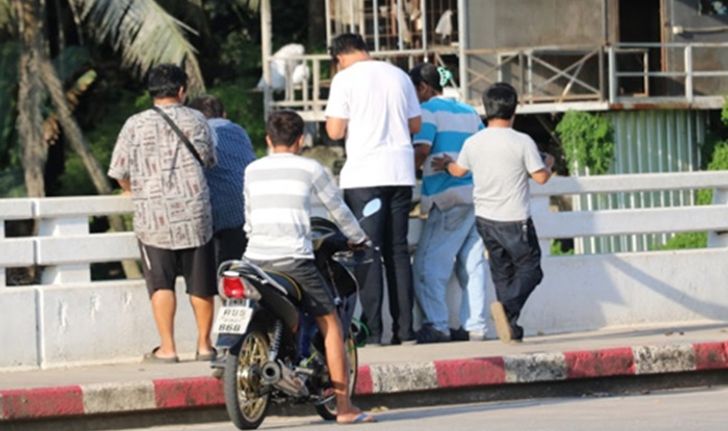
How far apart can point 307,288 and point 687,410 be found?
6.77 ft

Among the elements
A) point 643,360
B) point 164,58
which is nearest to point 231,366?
point 643,360

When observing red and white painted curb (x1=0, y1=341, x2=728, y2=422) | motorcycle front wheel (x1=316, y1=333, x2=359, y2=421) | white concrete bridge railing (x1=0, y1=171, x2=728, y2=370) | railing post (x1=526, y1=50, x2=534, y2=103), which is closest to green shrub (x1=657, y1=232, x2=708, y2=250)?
railing post (x1=526, y1=50, x2=534, y2=103)

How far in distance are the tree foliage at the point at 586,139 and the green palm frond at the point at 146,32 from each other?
4.84 meters

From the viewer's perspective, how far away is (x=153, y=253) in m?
11.2

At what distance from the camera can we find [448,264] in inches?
490

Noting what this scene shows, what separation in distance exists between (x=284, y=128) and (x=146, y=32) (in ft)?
56.9

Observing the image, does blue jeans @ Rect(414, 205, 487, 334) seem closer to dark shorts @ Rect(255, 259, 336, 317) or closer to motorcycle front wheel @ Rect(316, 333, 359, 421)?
motorcycle front wheel @ Rect(316, 333, 359, 421)

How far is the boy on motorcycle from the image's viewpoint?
31.7 feet

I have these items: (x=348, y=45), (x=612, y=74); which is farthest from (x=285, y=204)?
(x=612, y=74)

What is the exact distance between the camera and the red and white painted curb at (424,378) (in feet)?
33.6

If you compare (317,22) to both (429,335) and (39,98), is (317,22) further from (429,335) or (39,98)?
(429,335)

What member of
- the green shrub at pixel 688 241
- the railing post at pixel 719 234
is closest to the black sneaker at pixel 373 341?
the railing post at pixel 719 234

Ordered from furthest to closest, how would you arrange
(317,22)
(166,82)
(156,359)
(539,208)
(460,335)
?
(317,22)
(539,208)
(460,335)
(156,359)
(166,82)

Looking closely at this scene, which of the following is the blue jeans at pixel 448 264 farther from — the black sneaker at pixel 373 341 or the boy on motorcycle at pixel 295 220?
the boy on motorcycle at pixel 295 220
